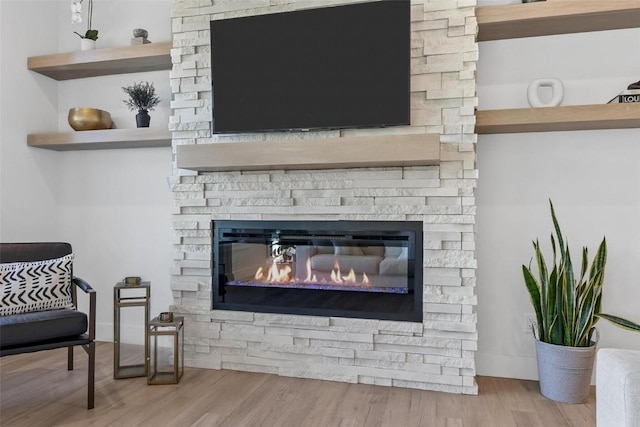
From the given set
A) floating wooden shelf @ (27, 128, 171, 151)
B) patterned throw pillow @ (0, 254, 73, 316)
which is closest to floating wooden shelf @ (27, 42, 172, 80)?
floating wooden shelf @ (27, 128, 171, 151)

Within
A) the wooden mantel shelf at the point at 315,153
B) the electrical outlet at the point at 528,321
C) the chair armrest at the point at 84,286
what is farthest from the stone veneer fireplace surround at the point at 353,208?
the chair armrest at the point at 84,286

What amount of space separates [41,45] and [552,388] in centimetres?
391

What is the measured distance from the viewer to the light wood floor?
2045mm

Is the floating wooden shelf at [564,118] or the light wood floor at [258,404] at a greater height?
the floating wooden shelf at [564,118]

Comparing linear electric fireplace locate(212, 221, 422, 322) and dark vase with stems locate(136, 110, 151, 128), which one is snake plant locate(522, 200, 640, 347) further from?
dark vase with stems locate(136, 110, 151, 128)

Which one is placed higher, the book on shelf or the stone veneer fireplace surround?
the book on shelf

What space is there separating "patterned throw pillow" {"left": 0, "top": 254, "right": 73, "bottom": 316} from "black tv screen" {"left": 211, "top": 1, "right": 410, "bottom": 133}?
1181mm

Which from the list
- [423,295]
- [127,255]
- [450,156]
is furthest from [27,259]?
[450,156]

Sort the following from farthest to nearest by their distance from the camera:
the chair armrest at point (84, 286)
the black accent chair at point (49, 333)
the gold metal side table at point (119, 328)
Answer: the gold metal side table at point (119, 328)
the chair armrest at point (84, 286)
the black accent chair at point (49, 333)

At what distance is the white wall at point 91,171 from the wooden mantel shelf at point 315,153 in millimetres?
766

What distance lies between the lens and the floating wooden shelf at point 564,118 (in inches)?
85.6

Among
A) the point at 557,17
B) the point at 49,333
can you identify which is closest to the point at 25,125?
the point at 49,333

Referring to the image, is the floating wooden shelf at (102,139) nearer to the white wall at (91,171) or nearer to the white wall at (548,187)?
the white wall at (91,171)

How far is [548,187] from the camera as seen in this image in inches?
99.0
